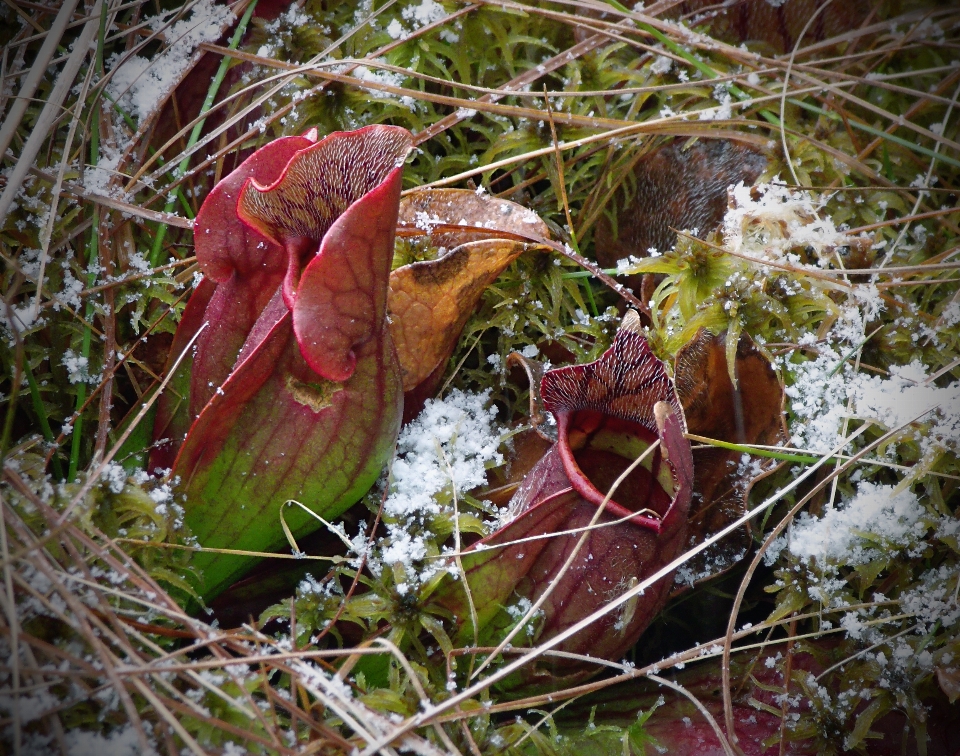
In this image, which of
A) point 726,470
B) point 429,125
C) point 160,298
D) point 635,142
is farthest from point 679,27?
point 160,298

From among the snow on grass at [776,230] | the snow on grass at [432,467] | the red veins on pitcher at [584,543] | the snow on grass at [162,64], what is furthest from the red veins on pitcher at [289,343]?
the snow on grass at [776,230]

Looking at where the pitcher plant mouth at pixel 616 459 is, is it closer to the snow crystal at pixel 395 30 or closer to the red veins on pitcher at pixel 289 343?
the red veins on pitcher at pixel 289 343

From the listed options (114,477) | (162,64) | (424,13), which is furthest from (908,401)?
(162,64)

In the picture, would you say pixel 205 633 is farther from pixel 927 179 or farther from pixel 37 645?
pixel 927 179

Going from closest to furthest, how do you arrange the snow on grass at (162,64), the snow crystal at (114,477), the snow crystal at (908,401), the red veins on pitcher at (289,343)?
the red veins on pitcher at (289,343) < the snow crystal at (114,477) < the snow crystal at (908,401) < the snow on grass at (162,64)

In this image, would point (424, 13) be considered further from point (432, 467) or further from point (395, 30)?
point (432, 467)

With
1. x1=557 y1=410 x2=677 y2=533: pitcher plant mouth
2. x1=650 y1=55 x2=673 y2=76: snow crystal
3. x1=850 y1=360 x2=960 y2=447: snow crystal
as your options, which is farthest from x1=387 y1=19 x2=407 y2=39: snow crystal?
x1=850 y1=360 x2=960 y2=447: snow crystal
